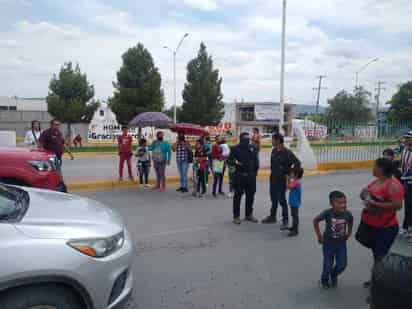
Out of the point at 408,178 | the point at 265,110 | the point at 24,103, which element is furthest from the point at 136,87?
the point at 24,103

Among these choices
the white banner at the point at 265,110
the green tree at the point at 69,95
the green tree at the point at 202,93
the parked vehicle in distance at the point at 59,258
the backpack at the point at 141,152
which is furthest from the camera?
the white banner at the point at 265,110

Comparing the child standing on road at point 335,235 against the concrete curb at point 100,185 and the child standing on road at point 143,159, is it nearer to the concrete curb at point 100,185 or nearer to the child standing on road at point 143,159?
the child standing on road at point 143,159

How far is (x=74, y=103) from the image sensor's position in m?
31.7

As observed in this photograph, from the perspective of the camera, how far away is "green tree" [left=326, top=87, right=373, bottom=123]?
58638mm

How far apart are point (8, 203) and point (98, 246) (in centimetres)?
88

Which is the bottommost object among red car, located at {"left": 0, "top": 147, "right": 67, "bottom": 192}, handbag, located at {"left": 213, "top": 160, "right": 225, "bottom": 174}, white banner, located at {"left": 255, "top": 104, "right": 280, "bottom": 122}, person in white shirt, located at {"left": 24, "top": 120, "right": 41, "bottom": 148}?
handbag, located at {"left": 213, "top": 160, "right": 225, "bottom": 174}

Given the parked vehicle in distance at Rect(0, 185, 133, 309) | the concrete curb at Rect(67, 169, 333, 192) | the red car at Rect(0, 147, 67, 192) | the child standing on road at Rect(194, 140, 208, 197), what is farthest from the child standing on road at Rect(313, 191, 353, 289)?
the concrete curb at Rect(67, 169, 333, 192)

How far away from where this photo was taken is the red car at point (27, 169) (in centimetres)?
593

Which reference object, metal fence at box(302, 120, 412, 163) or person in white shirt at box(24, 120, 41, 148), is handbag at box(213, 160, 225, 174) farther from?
metal fence at box(302, 120, 412, 163)

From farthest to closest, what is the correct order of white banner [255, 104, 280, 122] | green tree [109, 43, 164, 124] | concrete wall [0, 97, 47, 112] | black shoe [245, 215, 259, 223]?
1. concrete wall [0, 97, 47, 112]
2. white banner [255, 104, 280, 122]
3. green tree [109, 43, 164, 124]
4. black shoe [245, 215, 259, 223]

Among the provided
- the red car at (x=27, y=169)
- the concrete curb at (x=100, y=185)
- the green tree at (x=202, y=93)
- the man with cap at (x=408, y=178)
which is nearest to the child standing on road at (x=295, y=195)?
the man with cap at (x=408, y=178)

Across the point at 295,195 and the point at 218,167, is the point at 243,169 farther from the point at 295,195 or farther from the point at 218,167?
the point at 218,167

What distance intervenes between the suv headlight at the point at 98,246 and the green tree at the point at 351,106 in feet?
194

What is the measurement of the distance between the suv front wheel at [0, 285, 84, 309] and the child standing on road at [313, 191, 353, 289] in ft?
8.86
